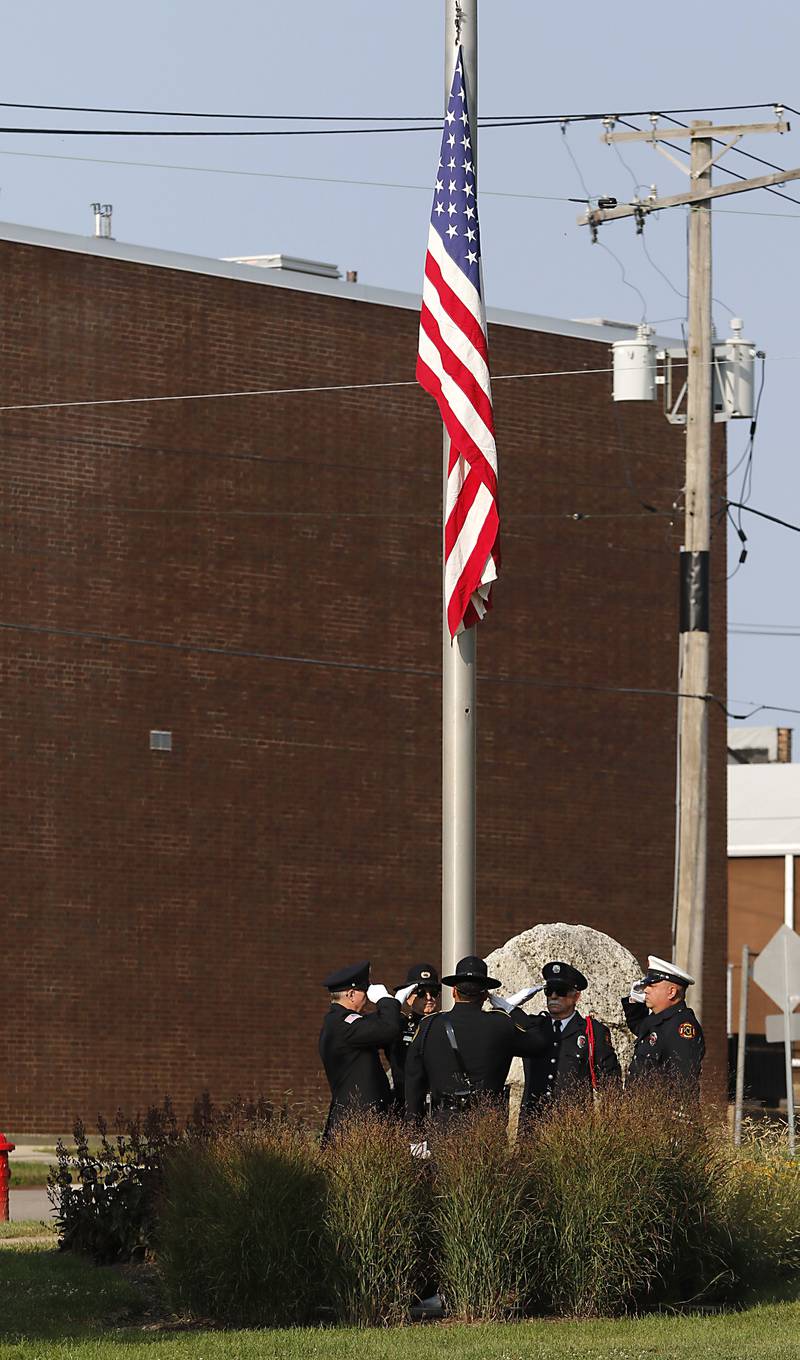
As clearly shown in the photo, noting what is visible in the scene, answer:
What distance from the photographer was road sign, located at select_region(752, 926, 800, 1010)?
69.7 feet

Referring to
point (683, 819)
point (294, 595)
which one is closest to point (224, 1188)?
point (683, 819)

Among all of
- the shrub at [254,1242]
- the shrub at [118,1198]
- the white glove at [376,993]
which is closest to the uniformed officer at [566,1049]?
the white glove at [376,993]

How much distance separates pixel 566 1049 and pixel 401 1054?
3.72ft

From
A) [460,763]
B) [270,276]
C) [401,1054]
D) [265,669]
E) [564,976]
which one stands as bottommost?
[401,1054]

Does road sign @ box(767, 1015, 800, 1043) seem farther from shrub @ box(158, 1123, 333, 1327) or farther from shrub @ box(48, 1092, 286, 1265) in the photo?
shrub @ box(158, 1123, 333, 1327)

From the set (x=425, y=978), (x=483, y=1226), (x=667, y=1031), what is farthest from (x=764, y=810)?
(x=483, y=1226)

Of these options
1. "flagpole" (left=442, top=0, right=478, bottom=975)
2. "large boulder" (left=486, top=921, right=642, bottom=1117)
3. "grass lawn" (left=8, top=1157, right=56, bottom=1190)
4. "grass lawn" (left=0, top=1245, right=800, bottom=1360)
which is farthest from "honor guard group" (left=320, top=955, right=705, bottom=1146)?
"grass lawn" (left=8, top=1157, right=56, bottom=1190)

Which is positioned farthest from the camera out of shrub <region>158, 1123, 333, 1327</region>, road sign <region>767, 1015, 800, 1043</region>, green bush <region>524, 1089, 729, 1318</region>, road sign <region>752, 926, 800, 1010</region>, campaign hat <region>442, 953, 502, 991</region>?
road sign <region>767, 1015, 800, 1043</region>

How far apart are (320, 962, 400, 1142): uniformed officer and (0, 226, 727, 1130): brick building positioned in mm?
A: 15659

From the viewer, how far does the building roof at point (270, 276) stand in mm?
29141

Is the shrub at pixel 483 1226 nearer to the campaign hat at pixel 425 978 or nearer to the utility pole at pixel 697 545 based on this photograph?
the campaign hat at pixel 425 978

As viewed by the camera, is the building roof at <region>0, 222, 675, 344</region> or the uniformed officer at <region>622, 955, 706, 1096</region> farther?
the building roof at <region>0, 222, 675, 344</region>

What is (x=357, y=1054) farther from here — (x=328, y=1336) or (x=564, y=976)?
(x=328, y=1336)

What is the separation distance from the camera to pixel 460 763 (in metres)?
13.6
